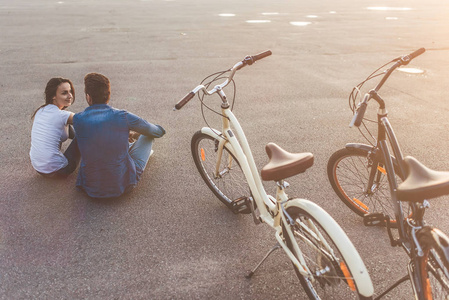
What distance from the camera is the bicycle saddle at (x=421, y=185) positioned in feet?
6.42

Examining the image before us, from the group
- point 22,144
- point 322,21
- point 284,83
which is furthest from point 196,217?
point 322,21

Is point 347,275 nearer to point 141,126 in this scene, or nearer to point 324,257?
point 324,257

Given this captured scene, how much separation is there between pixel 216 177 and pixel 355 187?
140 centimetres

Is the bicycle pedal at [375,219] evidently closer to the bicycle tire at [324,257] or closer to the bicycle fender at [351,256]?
the bicycle tire at [324,257]

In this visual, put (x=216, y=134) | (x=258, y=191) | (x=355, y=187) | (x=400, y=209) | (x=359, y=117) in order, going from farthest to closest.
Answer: (x=355, y=187) < (x=216, y=134) < (x=258, y=191) < (x=400, y=209) < (x=359, y=117)

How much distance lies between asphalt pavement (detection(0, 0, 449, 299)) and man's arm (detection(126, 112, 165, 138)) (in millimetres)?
654

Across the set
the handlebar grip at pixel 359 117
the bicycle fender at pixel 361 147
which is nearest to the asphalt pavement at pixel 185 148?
the bicycle fender at pixel 361 147

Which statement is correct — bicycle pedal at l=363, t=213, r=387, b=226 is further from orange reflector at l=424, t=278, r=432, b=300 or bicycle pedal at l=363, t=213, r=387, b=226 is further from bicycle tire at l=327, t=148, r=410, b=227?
orange reflector at l=424, t=278, r=432, b=300

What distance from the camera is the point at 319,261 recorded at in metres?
2.51

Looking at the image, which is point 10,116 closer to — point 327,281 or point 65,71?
point 65,71

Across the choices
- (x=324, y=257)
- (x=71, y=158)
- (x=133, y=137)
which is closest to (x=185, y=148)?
(x=133, y=137)

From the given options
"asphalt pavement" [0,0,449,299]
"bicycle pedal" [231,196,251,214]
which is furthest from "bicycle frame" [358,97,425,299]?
"bicycle pedal" [231,196,251,214]

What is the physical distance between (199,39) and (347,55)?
472 centimetres

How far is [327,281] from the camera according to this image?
2486 mm
